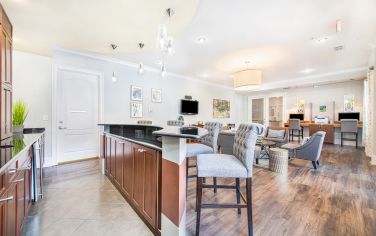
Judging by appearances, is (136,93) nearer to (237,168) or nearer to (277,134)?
(237,168)

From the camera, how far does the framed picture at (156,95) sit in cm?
555

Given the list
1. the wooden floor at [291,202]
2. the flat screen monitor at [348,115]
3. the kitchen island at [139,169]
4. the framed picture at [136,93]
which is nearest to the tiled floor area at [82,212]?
the wooden floor at [291,202]

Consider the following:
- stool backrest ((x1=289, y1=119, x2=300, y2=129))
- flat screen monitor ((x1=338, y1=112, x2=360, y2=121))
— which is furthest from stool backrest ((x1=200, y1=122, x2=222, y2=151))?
flat screen monitor ((x1=338, y1=112, x2=360, y2=121))

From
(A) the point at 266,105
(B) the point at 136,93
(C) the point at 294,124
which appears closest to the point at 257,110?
(A) the point at 266,105

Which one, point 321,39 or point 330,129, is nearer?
point 321,39

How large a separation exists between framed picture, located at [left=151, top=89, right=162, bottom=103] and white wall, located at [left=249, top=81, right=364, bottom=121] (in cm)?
608

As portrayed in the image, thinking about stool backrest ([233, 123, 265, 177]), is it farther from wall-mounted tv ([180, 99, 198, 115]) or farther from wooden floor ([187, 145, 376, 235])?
wall-mounted tv ([180, 99, 198, 115])

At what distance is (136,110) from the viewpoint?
5.15 meters

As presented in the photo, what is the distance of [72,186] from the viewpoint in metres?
→ 2.73

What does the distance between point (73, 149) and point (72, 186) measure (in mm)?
1674

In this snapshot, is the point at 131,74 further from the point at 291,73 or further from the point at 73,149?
the point at 291,73

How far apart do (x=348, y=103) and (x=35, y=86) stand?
33.0ft

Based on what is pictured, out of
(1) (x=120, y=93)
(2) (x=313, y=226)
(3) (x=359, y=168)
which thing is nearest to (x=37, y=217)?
(2) (x=313, y=226)

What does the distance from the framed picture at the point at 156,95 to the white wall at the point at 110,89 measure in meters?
0.11
